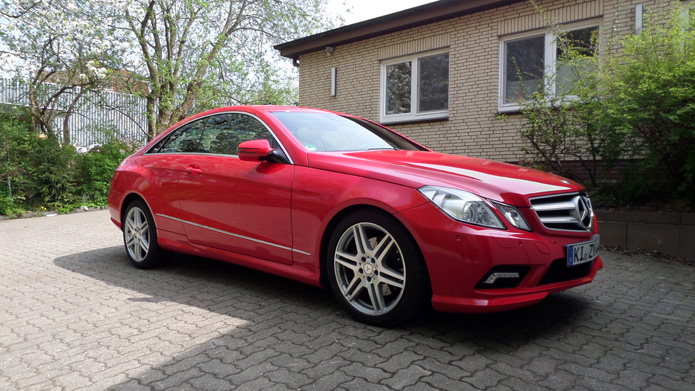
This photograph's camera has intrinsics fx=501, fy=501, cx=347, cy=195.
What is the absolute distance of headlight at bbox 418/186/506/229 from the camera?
279 centimetres

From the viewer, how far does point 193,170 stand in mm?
4352

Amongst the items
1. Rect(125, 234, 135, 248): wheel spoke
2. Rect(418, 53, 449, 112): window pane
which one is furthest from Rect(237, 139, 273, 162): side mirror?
Rect(418, 53, 449, 112): window pane

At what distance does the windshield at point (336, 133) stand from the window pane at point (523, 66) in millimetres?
5303

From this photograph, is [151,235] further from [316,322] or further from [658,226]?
[658,226]

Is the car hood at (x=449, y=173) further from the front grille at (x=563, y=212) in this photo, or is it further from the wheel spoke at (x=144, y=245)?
the wheel spoke at (x=144, y=245)

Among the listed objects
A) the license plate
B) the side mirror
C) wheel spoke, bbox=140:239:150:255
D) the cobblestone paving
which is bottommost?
the cobblestone paving

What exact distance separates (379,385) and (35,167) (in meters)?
12.0

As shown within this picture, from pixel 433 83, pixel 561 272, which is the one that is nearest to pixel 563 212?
pixel 561 272

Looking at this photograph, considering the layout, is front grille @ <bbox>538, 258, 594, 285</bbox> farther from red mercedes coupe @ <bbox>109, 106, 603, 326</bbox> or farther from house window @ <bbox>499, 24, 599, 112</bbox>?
house window @ <bbox>499, 24, 599, 112</bbox>

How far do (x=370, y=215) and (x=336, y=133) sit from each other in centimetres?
118

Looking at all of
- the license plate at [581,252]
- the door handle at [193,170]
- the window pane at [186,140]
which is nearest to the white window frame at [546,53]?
the license plate at [581,252]

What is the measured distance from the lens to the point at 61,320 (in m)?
3.55

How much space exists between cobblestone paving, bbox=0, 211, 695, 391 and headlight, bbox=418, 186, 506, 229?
74cm

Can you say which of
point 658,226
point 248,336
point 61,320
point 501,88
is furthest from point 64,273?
point 501,88
